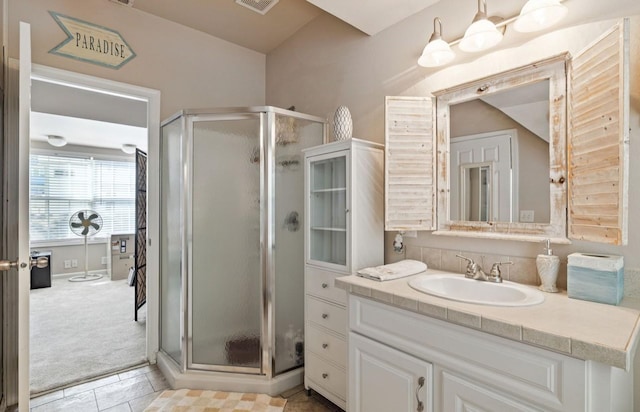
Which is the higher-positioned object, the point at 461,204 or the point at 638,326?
the point at 461,204

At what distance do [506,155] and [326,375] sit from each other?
5.20ft

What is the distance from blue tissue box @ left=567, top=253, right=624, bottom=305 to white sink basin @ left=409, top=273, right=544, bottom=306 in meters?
0.13

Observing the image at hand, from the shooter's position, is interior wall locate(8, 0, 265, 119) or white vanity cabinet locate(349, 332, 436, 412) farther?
interior wall locate(8, 0, 265, 119)

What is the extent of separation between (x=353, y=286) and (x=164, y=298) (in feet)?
5.94

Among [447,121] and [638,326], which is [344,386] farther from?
[447,121]

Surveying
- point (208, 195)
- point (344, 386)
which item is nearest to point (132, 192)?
point (208, 195)

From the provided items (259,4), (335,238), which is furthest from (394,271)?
(259,4)

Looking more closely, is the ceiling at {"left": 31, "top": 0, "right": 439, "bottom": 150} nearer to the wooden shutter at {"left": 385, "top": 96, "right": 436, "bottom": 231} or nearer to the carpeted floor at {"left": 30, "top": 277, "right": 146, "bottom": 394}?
the wooden shutter at {"left": 385, "top": 96, "right": 436, "bottom": 231}

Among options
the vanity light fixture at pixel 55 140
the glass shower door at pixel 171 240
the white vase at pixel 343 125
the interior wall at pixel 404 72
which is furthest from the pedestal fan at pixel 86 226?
the white vase at pixel 343 125

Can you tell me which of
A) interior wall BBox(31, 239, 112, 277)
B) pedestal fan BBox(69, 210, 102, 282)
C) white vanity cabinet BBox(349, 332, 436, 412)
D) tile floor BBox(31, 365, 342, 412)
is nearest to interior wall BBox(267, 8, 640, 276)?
white vanity cabinet BBox(349, 332, 436, 412)

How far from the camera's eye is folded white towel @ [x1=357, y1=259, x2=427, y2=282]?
159 cm

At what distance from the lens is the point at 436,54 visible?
5.73ft

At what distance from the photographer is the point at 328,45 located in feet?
8.45

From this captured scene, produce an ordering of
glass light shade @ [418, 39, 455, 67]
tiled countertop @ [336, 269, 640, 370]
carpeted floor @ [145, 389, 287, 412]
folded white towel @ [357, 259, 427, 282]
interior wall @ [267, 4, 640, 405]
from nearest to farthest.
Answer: tiled countertop @ [336, 269, 640, 370] → interior wall @ [267, 4, 640, 405] → folded white towel @ [357, 259, 427, 282] → glass light shade @ [418, 39, 455, 67] → carpeted floor @ [145, 389, 287, 412]
